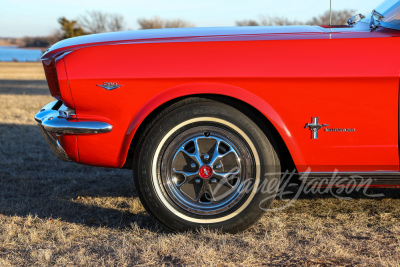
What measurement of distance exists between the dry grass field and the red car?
232 millimetres

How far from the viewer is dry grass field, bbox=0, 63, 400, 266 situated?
2.42 m

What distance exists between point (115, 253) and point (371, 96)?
1.81 m

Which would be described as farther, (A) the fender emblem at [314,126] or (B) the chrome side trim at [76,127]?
(B) the chrome side trim at [76,127]

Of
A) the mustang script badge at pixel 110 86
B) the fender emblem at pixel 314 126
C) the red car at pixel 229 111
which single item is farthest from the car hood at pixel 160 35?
the fender emblem at pixel 314 126

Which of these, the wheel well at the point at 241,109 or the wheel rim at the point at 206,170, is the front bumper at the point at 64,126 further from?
the wheel rim at the point at 206,170

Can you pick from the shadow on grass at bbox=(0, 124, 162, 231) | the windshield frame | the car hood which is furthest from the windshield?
the shadow on grass at bbox=(0, 124, 162, 231)

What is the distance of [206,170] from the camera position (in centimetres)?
278

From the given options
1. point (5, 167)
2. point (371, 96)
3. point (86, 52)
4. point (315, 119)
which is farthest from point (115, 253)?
point (5, 167)

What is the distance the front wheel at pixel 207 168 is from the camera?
2.72 metres

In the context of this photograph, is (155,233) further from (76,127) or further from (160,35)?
(160,35)

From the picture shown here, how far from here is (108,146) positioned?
9.13ft

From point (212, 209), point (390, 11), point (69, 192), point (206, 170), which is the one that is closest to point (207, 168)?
point (206, 170)

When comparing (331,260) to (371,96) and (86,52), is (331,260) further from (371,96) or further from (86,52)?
(86,52)

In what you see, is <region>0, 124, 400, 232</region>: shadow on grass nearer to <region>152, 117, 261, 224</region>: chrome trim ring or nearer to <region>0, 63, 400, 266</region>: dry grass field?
<region>0, 63, 400, 266</region>: dry grass field
